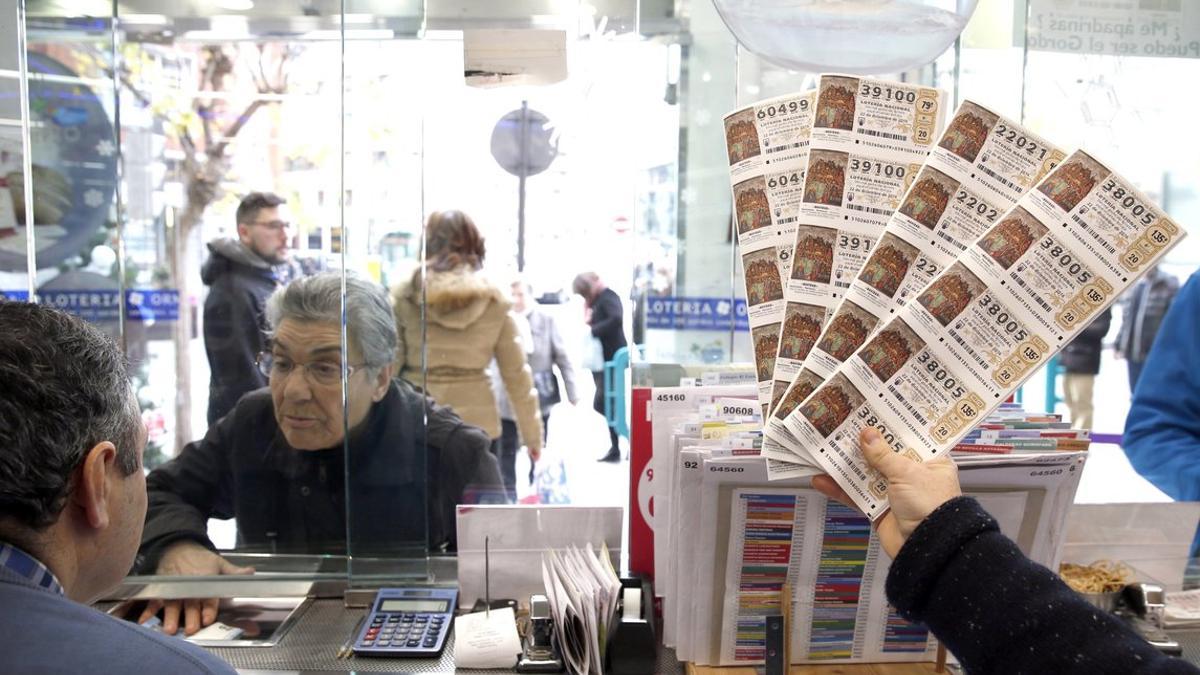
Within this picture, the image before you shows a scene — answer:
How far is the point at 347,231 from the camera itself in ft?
6.72

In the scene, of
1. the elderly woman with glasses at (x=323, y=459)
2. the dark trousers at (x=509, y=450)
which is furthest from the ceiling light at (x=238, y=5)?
the dark trousers at (x=509, y=450)

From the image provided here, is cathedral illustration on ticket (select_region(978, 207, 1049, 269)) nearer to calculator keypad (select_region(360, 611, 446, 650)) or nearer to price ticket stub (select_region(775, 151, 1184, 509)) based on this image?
price ticket stub (select_region(775, 151, 1184, 509))

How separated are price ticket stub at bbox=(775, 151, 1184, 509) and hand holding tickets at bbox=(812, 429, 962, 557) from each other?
0.02 m

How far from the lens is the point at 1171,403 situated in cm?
210

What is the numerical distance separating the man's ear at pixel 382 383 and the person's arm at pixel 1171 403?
5.21 feet

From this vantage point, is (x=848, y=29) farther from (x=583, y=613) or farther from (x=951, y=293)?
(x=583, y=613)

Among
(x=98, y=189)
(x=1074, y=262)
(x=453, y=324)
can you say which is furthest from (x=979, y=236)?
(x=453, y=324)

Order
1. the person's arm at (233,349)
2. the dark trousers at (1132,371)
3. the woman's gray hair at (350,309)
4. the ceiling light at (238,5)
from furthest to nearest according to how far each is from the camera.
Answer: the dark trousers at (1132,371)
the ceiling light at (238,5)
the person's arm at (233,349)
the woman's gray hair at (350,309)

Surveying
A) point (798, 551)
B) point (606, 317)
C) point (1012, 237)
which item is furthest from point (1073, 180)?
point (606, 317)

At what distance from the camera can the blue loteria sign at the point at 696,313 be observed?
2.60 metres

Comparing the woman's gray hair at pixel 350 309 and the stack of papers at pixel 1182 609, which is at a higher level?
the woman's gray hair at pixel 350 309

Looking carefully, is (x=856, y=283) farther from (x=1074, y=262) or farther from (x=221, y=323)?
(x=221, y=323)

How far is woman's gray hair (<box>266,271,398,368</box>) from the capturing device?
2.00 m

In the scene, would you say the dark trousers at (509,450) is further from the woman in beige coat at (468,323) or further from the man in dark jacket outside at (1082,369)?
the man in dark jacket outside at (1082,369)
